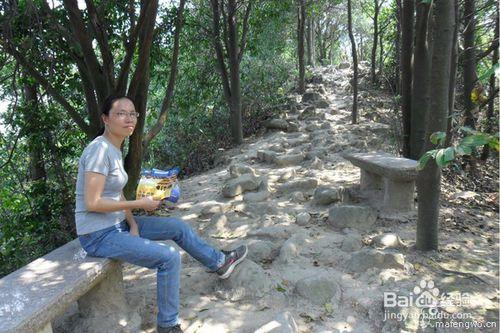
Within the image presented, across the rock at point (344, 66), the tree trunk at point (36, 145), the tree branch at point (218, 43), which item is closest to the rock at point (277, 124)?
the tree branch at point (218, 43)

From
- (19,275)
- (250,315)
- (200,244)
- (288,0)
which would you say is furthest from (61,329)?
(288,0)

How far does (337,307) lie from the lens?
3.03m

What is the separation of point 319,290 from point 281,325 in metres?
0.58

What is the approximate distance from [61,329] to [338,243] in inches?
96.4

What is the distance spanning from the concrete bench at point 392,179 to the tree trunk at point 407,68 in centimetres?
63

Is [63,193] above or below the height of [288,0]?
below

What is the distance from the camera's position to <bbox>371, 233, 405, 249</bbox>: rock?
3846mm

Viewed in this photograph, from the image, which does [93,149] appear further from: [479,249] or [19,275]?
[479,249]

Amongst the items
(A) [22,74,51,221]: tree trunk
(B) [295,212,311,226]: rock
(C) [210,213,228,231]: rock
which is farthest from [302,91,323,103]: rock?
(A) [22,74,51,221]: tree trunk

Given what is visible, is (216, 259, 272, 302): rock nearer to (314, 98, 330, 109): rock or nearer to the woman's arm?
the woman's arm

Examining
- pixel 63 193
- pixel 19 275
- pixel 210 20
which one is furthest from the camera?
pixel 210 20

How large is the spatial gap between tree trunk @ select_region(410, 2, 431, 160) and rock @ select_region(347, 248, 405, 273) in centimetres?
206

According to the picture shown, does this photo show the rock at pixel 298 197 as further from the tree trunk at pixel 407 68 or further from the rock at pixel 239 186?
the tree trunk at pixel 407 68

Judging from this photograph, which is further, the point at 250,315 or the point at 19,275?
the point at 250,315
